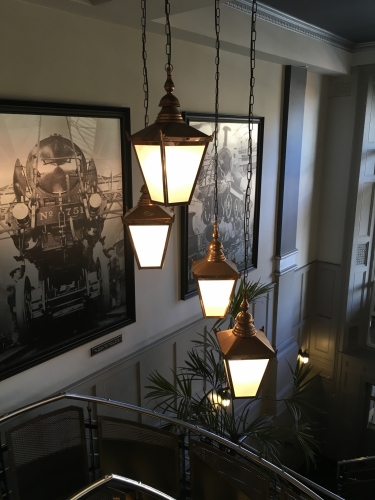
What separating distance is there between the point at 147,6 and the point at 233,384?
2.20 m

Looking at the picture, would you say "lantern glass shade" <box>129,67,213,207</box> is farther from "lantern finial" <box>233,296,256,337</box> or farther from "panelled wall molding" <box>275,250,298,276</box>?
"panelled wall molding" <box>275,250,298,276</box>

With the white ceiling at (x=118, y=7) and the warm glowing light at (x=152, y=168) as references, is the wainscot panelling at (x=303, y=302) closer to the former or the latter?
the white ceiling at (x=118, y=7)

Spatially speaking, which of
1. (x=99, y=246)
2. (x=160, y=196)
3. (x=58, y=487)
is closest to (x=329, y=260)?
(x=99, y=246)

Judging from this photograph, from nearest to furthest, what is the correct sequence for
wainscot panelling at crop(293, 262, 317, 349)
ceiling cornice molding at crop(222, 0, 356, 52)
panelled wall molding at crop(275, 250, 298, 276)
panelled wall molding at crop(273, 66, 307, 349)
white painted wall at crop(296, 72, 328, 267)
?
ceiling cornice molding at crop(222, 0, 356, 52) → panelled wall molding at crop(273, 66, 307, 349) → panelled wall molding at crop(275, 250, 298, 276) → white painted wall at crop(296, 72, 328, 267) → wainscot panelling at crop(293, 262, 317, 349)

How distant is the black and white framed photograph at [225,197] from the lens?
13.4 ft

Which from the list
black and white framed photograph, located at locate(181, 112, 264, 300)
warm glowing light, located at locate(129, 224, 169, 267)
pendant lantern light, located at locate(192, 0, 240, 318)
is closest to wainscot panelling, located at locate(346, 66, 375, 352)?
black and white framed photograph, located at locate(181, 112, 264, 300)

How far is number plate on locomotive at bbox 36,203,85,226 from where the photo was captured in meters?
2.89

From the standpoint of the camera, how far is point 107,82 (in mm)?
3180

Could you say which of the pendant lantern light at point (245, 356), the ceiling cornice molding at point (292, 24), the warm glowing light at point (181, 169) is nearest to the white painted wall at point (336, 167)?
the ceiling cornice molding at point (292, 24)

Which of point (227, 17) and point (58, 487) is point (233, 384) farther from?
point (227, 17)

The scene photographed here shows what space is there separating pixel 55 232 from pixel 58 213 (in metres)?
0.13

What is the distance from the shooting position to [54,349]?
312cm

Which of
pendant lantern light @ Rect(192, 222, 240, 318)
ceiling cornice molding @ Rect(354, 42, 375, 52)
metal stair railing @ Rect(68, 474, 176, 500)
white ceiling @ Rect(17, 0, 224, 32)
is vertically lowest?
metal stair railing @ Rect(68, 474, 176, 500)

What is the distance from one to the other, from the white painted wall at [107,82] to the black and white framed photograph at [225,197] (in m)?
0.11
